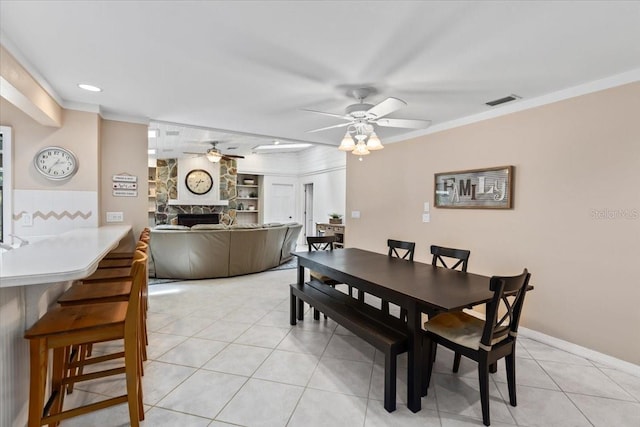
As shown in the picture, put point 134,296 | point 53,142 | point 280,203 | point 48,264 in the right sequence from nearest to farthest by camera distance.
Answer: point 48,264 < point 134,296 < point 53,142 < point 280,203

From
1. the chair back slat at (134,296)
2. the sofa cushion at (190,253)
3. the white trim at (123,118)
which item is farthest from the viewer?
the sofa cushion at (190,253)

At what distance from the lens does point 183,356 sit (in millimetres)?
2523

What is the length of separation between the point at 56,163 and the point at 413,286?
3715 millimetres

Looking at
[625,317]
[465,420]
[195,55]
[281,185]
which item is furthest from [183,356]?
[281,185]

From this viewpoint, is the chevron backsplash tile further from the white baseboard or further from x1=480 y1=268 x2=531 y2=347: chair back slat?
the white baseboard

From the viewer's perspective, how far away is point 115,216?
11.9 ft

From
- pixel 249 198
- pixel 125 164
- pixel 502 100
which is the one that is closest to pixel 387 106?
pixel 502 100

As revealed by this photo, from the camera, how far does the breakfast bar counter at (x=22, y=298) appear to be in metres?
1.23

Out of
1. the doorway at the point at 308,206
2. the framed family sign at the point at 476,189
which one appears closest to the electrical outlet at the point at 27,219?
the framed family sign at the point at 476,189

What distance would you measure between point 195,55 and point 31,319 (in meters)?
1.91

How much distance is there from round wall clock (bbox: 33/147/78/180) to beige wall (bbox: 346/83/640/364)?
424cm

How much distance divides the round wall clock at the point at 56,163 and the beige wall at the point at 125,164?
1.07 ft

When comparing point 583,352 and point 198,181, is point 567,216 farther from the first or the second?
point 198,181

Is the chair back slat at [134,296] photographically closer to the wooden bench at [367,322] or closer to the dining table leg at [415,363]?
the wooden bench at [367,322]
